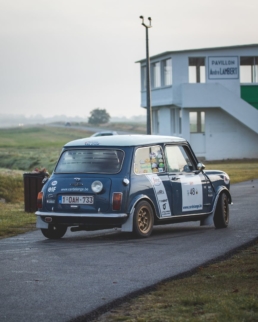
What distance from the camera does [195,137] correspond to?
189ft

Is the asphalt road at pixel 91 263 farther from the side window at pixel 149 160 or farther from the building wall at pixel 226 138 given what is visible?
the building wall at pixel 226 138

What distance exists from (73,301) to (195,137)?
4889 centimetres

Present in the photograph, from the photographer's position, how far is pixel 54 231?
50.8ft

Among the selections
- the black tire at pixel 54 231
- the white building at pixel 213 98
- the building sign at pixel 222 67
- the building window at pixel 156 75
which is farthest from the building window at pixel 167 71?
the black tire at pixel 54 231

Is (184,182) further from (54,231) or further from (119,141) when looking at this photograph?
(54,231)

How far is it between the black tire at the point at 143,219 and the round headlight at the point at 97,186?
67cm

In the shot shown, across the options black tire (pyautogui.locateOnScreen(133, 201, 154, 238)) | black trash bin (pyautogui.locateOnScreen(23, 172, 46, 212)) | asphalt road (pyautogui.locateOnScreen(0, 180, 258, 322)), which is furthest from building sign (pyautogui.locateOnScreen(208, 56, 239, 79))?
black tire (pyautogui.locateOnScreen(133, 201, 154, 238))

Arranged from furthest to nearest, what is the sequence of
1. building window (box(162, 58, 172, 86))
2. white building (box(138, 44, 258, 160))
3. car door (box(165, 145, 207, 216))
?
1. building window (box(162, 58, 172, 86))
2. white building (box(138, 44, 258, 160))
3. car door (box(165, 145, 207, 216))

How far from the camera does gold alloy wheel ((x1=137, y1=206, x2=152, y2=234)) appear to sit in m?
15.0

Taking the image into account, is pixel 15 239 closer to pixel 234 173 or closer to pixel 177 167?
pixel 177 167

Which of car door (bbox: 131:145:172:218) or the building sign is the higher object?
the building sign

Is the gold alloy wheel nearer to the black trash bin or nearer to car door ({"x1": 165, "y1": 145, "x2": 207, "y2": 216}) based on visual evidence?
car door ({"x1": 165, "y1": 145, "x2": 207, "y2": 216})

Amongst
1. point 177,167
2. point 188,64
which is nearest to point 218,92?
point 188,64

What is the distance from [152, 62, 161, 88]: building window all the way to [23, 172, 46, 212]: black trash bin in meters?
38.5
